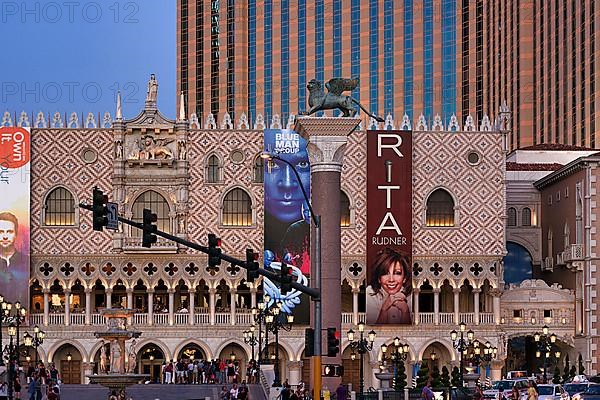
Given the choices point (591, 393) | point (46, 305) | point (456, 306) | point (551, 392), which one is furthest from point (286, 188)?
point (591, 393)

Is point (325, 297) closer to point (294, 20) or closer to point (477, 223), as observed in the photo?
point (477, 223)

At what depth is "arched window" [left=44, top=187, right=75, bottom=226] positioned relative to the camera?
3275 inches

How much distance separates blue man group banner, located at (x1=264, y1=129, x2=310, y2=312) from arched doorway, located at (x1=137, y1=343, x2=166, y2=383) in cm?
738

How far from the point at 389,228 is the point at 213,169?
9.71 meters

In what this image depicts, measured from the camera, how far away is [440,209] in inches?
3314

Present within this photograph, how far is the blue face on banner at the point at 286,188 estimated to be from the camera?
82.4m

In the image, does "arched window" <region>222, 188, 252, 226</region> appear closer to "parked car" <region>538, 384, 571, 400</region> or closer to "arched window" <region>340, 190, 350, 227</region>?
"arched window" <region>340, 190, 350, 227</region>

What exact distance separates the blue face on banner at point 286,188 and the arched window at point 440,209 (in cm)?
667

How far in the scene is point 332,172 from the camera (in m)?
59.9

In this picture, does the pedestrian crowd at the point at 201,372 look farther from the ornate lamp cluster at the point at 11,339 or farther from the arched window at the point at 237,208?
the arched window at the point at 237,208

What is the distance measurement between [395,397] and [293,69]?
8264cm

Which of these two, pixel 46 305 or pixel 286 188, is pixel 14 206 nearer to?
pixel 46 305

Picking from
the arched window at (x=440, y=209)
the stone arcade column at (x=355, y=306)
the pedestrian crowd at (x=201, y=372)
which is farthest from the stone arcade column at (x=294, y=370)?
the arched window at (x=440, y=209)

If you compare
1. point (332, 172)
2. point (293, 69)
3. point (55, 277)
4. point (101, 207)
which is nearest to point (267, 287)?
point (55, 277)
